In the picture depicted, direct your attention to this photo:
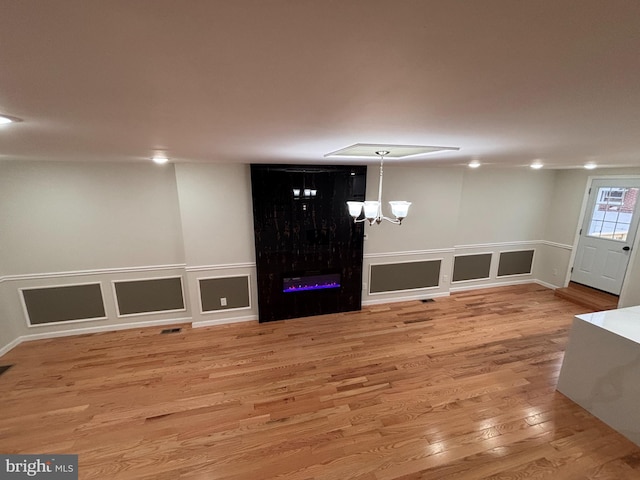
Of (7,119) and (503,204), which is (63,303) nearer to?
(7,119)

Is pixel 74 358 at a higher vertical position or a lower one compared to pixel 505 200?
lower

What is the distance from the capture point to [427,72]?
63 centimetres

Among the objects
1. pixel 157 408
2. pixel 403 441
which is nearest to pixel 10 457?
pixel 157 408

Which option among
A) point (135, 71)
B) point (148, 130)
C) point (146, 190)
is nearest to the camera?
point (135, 71)

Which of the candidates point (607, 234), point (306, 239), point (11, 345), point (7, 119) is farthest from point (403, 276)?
point (11, 345)

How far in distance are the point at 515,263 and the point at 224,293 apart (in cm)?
526

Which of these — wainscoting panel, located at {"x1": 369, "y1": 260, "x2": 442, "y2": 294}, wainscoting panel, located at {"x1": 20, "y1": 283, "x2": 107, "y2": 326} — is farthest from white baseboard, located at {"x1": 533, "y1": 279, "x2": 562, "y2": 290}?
wainscoting panel, located at {"x1": 20, "y1": 283, "x2": 107, "y2": 326}

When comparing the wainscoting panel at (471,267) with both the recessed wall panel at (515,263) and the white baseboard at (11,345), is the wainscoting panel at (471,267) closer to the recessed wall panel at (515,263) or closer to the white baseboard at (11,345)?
the recessed wall panel at (515,263)

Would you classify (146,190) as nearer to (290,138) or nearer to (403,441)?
(290,138)

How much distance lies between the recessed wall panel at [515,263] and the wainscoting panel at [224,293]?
4624 mm

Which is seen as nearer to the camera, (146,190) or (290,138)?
(290,138)

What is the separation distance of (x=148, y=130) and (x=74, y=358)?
10.8 feet

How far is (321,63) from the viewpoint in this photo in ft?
1.92

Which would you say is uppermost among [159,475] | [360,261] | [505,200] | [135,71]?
[135,71]
